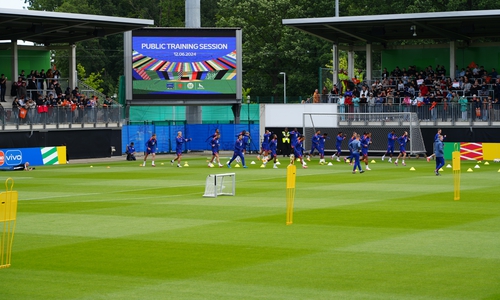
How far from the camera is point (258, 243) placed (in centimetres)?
1623

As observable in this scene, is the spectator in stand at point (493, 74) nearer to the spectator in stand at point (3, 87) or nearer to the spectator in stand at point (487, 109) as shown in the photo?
the spectator in stand at point (487, 109)

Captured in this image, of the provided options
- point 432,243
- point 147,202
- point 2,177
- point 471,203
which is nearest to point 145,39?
point 2,177

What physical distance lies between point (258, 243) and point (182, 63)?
136ft

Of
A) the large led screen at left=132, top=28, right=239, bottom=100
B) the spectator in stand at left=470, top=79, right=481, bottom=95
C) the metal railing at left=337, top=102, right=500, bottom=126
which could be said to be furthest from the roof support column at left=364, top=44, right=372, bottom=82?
the large led screen at left=132, top=28, right=239, bottom=100

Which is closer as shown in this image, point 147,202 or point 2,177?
point 147,202

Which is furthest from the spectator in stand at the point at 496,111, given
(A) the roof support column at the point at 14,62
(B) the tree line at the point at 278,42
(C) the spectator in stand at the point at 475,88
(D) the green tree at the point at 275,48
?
(D) the green tree at the point at 275,48

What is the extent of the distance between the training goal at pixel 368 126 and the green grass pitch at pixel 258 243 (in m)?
20.5

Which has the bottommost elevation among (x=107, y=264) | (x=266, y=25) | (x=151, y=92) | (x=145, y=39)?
(x=107, y=264)

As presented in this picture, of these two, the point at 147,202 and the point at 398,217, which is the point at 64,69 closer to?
the point at 147,202

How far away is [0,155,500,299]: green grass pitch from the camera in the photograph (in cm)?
1202

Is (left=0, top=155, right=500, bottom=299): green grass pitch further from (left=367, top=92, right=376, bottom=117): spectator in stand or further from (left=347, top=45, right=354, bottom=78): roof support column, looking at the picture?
(left=347, top=45, right=354, bottom=78): roof support column

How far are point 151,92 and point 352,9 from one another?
37.0 meters

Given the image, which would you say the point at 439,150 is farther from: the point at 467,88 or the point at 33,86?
the point at 33,86

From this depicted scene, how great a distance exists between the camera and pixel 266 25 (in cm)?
9162
